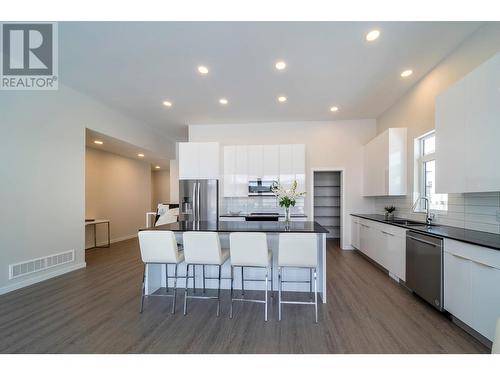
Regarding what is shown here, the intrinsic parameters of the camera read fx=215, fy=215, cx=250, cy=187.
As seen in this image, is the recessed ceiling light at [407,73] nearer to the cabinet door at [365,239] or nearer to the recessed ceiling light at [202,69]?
the cabinet door at [365,239]

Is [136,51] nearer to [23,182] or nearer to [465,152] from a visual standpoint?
[23,182]

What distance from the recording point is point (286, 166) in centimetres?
527

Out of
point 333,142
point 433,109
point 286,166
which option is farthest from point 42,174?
point 433,109

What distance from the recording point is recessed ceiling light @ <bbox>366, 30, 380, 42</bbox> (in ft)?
8.26

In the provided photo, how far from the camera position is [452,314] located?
222cm

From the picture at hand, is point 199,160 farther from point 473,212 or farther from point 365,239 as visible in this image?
point 473,212

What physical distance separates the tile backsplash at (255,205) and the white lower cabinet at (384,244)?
4.70ft

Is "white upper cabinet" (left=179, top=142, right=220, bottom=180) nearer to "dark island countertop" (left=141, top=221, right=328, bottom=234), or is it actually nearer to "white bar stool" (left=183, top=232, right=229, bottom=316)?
"dark island countertop" (left=141, top=221, right=328, bottom=234)

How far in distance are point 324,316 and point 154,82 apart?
14.0 ft

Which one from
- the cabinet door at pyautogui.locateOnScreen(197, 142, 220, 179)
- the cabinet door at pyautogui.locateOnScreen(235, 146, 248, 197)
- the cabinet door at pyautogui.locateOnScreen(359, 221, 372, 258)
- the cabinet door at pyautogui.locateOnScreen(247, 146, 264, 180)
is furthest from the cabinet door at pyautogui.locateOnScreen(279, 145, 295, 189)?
the cabinet door at pyautogui.locateOnScreen(359, 221, 372, 258)

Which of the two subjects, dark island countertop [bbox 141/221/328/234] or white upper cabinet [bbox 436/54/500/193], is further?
dark island countertop [bbox 141/221/328/234]

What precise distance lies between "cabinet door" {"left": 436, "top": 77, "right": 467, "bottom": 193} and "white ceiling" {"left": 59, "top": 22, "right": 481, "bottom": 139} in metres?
0.85

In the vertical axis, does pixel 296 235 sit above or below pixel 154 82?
below

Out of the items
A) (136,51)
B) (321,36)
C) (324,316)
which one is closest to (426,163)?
(321,36)
